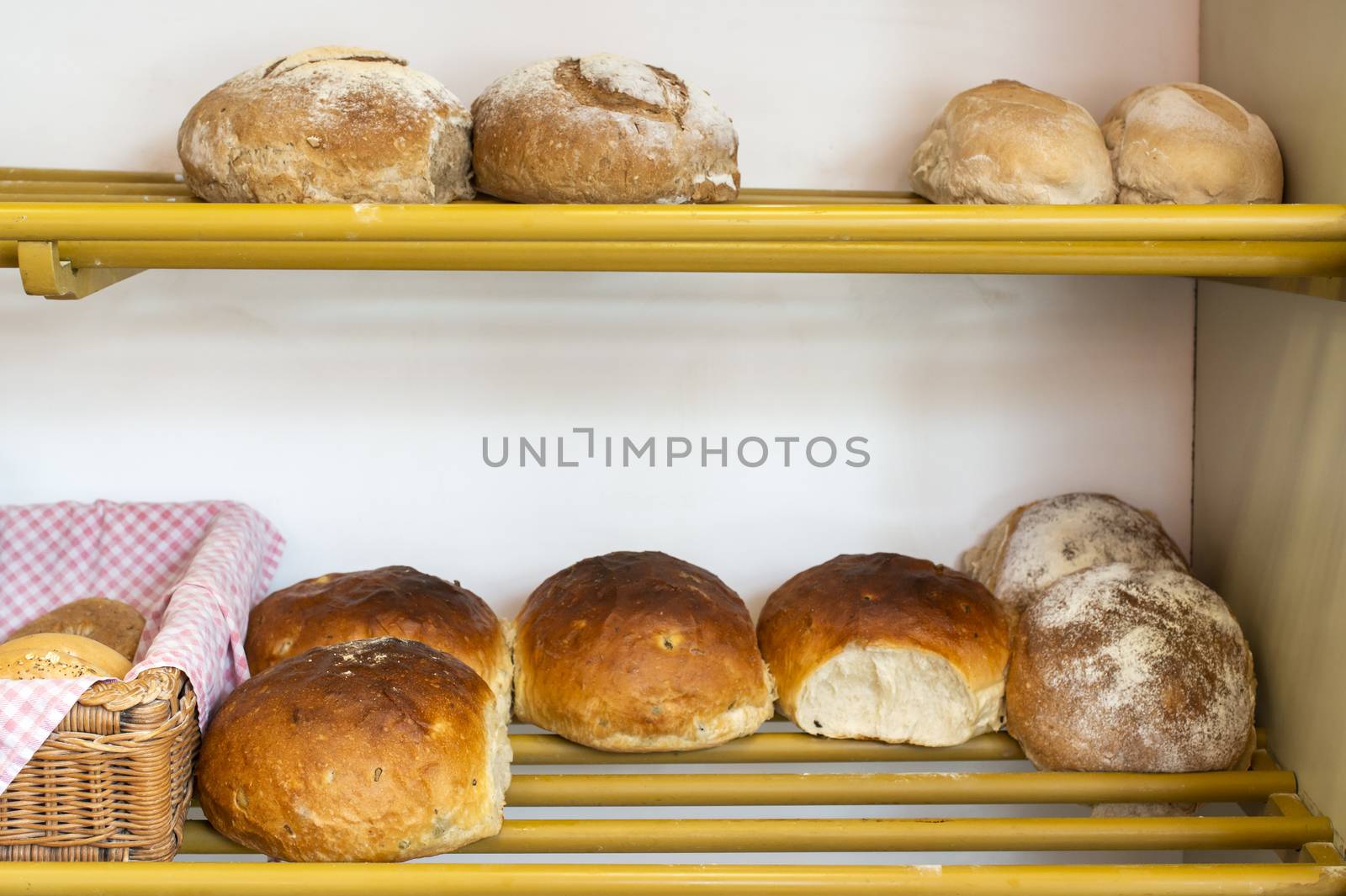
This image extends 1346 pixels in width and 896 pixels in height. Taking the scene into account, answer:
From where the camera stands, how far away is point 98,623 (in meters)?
1.29

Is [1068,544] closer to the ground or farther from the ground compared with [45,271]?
closer to the ground

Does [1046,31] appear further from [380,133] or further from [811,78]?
[380,133]

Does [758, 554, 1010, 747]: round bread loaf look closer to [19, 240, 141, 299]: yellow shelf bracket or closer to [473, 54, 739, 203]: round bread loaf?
[473, 54, 739, 203]: round bread loaf

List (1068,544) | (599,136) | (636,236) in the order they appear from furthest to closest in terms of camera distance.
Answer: (1068,544) < (599,136) < (636,236)

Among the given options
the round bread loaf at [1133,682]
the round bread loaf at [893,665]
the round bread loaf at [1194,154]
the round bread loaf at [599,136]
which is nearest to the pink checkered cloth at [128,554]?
the round bread loaf at [599,136]

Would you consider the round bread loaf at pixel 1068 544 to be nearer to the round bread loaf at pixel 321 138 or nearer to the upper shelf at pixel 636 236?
the upper shelf at pixel 636 236

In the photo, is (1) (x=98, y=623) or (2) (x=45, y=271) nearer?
(2) (x=45, y=271)

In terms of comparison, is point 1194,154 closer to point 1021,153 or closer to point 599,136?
point 1021,153

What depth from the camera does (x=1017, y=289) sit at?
1.52 metres

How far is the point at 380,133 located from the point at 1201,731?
3.42 ft

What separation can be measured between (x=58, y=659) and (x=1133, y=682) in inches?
42.2

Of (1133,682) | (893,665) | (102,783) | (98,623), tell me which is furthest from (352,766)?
(1133,682)

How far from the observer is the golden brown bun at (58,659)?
104 centimetres

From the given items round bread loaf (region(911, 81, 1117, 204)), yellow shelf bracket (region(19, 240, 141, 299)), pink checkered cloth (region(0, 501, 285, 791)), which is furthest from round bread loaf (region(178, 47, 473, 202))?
round bread loaf (region(911, 81, 1117, 204))
